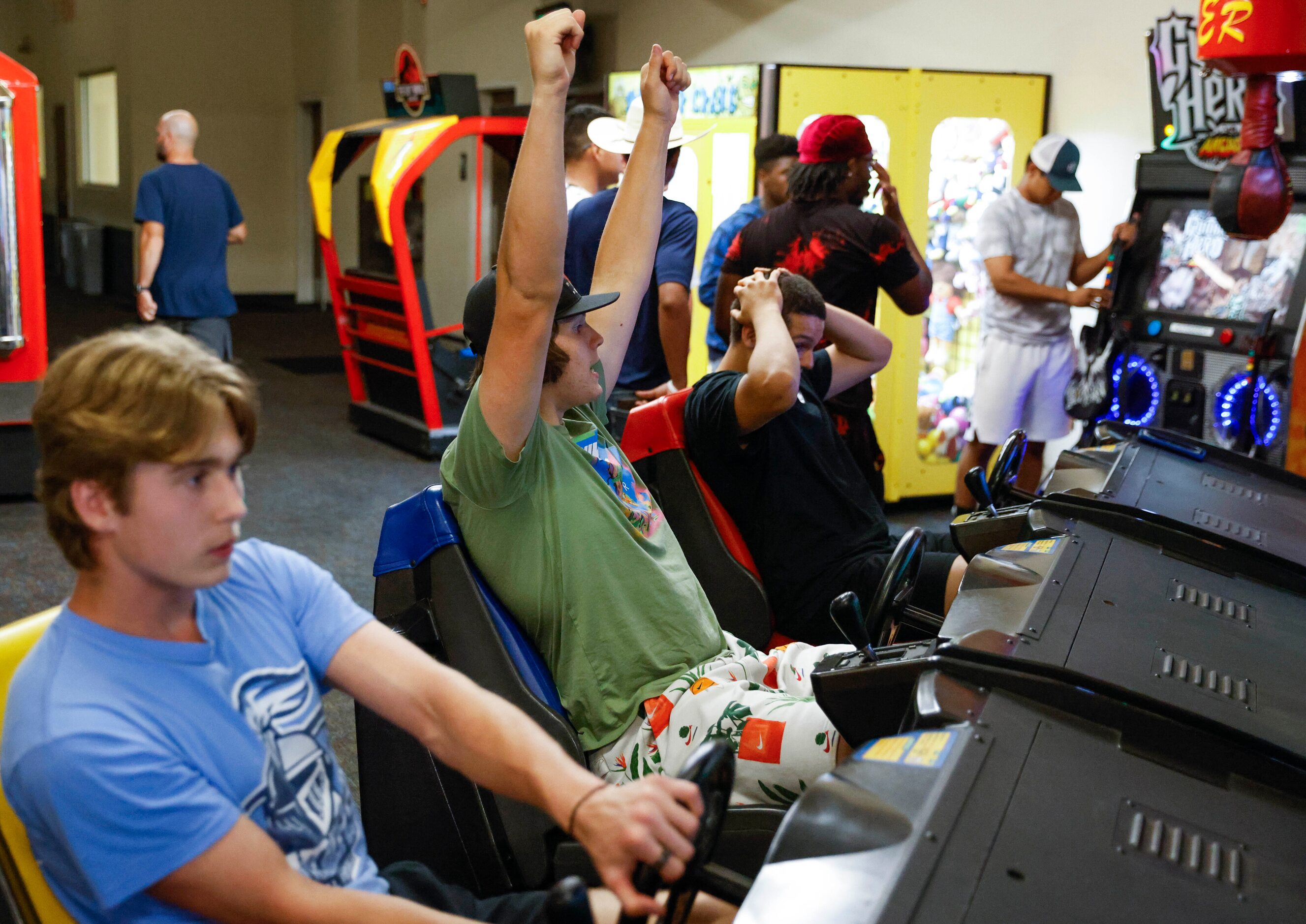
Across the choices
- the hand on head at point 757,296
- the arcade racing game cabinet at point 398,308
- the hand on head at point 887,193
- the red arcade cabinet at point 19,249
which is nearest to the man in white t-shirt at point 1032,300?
the hand on head at point 887,193

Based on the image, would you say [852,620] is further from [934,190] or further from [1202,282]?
[934,190]

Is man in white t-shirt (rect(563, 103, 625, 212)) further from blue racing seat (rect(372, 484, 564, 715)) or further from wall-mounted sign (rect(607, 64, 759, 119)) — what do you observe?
blue racing seat (rect(372, 484, 564, 715))

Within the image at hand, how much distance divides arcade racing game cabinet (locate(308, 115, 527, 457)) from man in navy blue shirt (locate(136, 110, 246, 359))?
0.79m

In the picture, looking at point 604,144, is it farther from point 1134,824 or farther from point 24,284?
point 1134,824

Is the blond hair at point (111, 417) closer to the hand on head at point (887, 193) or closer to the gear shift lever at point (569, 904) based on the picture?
the gear shift lever at point (569, 904)

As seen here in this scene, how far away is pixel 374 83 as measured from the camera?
11.6 meters

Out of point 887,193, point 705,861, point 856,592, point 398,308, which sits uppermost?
point 887,193

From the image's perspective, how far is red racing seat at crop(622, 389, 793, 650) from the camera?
240 centimetres

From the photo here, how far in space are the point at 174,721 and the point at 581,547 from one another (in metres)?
0.80

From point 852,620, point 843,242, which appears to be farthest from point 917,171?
point 852,620

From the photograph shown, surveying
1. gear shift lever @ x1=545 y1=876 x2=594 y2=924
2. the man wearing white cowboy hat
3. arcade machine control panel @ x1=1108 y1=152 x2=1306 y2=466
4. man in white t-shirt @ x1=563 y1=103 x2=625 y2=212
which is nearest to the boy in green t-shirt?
gear shift lever @ x1=545 y1=876 x2=594 y2=924

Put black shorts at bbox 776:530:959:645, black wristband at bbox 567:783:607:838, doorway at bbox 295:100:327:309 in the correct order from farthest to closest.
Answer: doorway at bbox 295:100:327:309, black shorts at bbox 776:530:959:645, black wristband at bbox 567:783:607:838

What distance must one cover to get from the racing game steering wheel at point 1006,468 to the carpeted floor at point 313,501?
1.58m

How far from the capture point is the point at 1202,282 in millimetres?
4059
